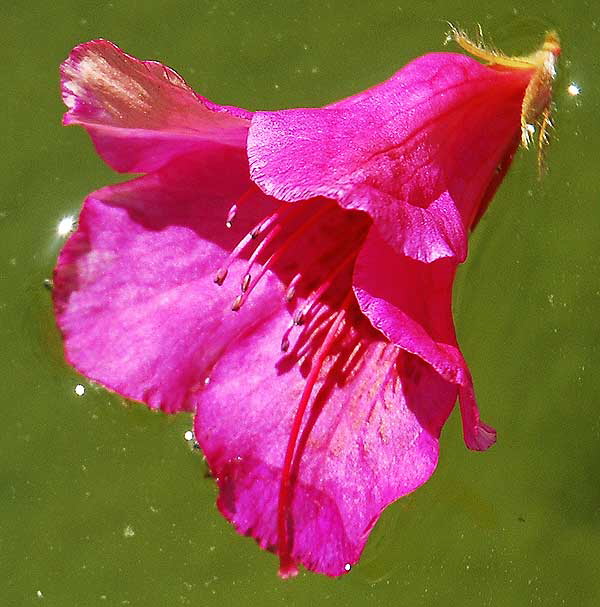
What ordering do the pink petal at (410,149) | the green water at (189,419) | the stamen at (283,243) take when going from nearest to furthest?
the pink petal at (410,149)
the stamen at (283,243)
the green water at (189,419)

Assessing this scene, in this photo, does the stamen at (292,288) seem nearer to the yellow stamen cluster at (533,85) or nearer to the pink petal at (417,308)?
the pink petal at (417,308)

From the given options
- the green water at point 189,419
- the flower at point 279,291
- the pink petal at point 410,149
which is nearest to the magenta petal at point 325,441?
the flower at point 279,291

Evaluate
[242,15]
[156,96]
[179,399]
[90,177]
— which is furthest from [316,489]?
[242,15]

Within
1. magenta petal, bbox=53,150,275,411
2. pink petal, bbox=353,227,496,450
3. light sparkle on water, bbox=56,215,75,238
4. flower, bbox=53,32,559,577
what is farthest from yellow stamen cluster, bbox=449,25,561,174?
light sparkle on water, bbox=56,215,75,238

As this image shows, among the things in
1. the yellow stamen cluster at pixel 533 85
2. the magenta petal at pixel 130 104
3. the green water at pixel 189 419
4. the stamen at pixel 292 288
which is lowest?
the green water at pixel 189 419

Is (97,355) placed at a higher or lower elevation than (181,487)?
higher

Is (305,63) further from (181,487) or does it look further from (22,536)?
(22,536)
